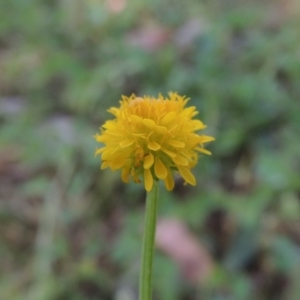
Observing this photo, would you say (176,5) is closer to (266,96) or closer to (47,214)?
(266,96)

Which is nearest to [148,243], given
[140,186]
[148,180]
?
[148,180]

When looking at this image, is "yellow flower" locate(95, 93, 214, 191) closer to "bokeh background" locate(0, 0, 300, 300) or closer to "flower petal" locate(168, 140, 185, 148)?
"flower petal" locate(168, 140, 185, 148)

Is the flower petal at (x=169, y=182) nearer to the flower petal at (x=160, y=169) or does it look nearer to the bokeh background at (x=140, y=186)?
the flower petal at (x=160, y=169)

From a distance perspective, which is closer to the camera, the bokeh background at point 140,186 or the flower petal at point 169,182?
the flower petal at point 169,182

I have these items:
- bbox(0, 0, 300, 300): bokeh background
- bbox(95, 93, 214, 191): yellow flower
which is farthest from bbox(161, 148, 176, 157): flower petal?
bbox(0, 0, 300, 300): bokeh background

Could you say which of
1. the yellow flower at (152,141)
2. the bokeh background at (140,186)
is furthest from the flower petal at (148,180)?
the bokeh background at (140,186)

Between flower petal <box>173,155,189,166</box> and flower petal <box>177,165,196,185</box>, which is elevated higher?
flower petal <box>173,155,189,166</box>

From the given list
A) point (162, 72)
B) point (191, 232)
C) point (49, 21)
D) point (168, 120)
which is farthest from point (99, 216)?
point (168, 120)
